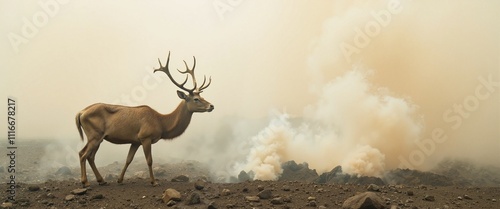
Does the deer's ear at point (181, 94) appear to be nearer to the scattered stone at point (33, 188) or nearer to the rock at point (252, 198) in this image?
the rock at point (252, 198)

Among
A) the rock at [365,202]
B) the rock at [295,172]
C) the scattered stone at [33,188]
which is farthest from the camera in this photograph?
the rock at [295,172]

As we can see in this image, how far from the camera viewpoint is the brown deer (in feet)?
39.0

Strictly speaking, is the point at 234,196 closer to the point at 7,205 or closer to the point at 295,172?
the point at 7,205

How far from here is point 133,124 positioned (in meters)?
12.3

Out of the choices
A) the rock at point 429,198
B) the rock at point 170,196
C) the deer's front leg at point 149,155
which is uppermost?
the deer's front leg at point 149,155

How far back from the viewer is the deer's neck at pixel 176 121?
13170 millimetres

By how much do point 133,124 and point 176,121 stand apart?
1.64 meters

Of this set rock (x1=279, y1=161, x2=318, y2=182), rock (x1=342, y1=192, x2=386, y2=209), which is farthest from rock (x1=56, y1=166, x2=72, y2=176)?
rock (x1=279, y1=161, x2=318, y2=182)

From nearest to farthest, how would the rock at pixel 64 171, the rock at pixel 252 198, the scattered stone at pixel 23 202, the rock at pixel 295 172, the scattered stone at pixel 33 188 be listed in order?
the rock at pixel 252 198 → the scattered stone at pixel 23 202 → the scattered stone at pixel 33 188 → the rock at pixel 64 171 → the rock at pixel 295 172

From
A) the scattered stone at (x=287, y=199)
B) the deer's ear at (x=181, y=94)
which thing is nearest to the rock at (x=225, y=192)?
the scattered stone at (x=287, y=199)

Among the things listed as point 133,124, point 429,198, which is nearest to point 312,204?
point 429,198

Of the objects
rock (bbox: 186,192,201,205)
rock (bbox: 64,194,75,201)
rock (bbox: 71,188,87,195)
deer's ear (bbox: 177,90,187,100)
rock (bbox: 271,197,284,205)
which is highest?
deer's ear (bbox: 177,90,187,100)

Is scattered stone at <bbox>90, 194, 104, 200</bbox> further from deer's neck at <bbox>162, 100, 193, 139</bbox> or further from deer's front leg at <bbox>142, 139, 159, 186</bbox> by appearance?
deer's neck at <bbox>162, 100, 193, 139</bbox>

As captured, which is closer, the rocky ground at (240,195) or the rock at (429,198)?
the rocky ground at (240,195)
